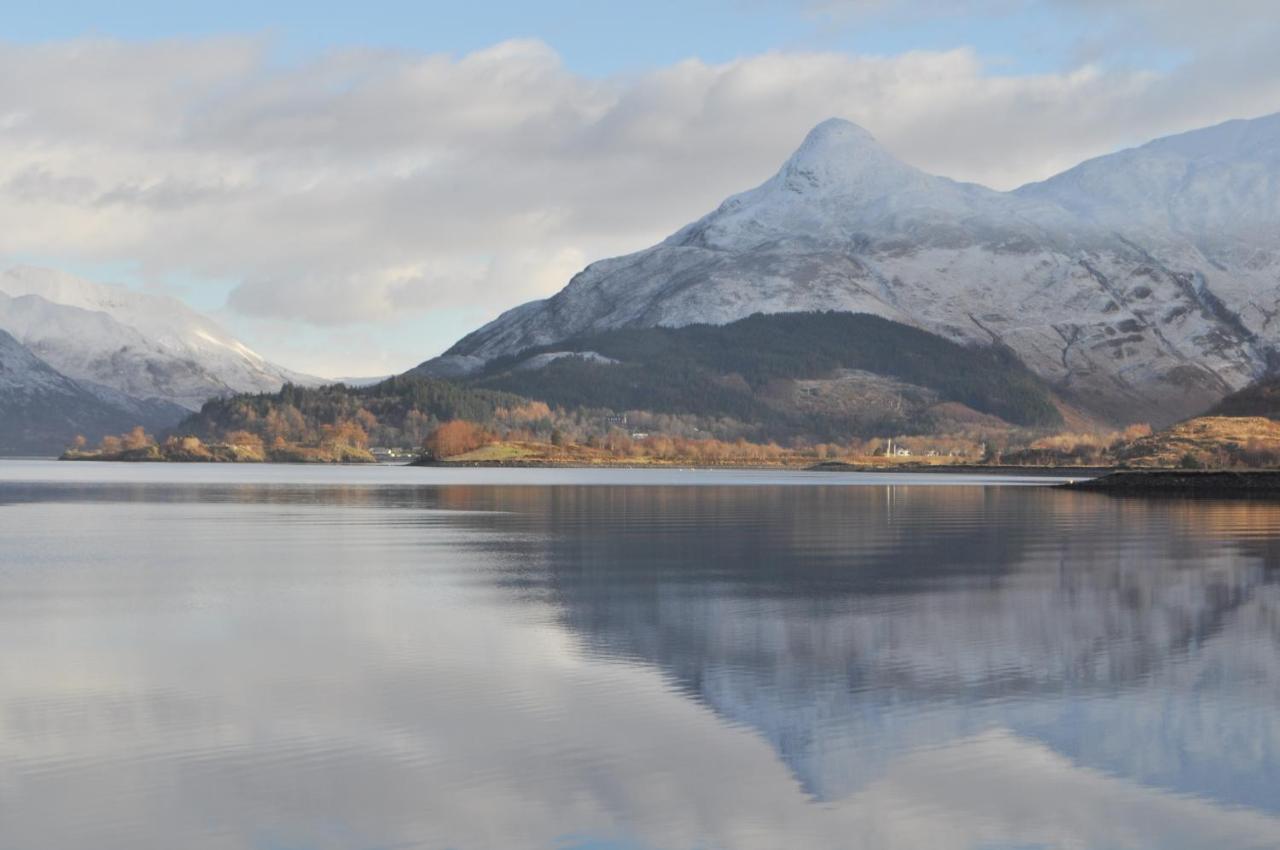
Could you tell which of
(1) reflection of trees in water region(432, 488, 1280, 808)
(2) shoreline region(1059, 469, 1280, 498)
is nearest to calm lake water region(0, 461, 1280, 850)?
(1) reflection of trees in water region(432, 488, 1280, 808)

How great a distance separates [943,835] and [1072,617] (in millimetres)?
22626

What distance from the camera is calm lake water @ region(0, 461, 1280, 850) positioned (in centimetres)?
1998

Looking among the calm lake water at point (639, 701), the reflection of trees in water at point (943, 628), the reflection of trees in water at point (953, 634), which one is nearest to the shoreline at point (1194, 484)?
the reflection of trees in water at point (943, 628)

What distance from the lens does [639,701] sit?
28.0 m

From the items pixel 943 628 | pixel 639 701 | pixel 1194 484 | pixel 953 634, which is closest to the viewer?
pixel 639 701

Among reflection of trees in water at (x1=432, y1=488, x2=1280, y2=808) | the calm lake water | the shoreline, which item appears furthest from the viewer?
the shoreline

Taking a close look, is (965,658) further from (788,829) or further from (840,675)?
(788,829)

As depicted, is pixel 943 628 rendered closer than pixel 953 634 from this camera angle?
No

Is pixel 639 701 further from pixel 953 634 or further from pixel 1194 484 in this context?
pixel 1194 484

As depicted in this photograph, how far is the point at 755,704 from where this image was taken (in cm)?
2762

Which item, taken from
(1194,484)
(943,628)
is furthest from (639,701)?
(1194,484)

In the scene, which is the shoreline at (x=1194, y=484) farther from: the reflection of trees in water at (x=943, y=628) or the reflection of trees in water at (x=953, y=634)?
the reflection of trees in water at (x=953, y=634)

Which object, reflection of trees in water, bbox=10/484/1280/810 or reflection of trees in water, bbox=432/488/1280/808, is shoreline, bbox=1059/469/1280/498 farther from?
reflection of trees in water, bbox=432/488/1280/808

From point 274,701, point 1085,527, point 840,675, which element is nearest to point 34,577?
point 274,701
